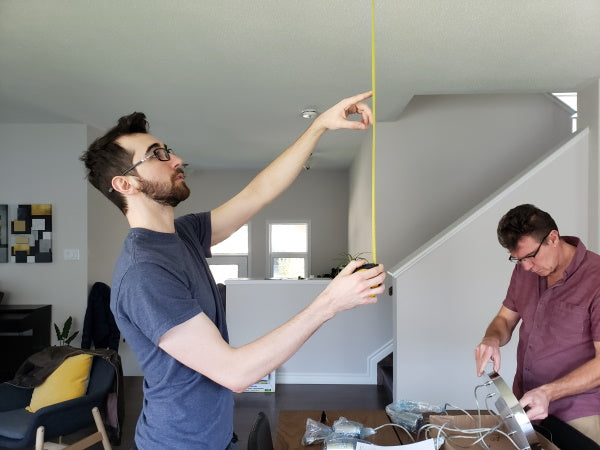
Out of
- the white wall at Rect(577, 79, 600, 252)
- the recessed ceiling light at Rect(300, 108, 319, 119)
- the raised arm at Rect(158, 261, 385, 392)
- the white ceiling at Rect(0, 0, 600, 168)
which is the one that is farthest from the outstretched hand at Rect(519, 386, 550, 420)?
the recessed ceiling light at Rect(300, 108, 319, 119)

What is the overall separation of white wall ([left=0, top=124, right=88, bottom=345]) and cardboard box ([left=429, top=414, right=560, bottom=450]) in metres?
3.90

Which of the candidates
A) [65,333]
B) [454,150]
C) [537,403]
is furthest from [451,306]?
[65,333]

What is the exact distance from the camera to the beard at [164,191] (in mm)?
1228

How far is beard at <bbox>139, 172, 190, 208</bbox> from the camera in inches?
48.3

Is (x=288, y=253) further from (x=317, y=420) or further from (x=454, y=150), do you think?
(x=317, y=420)

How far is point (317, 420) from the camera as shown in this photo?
1.85 meters

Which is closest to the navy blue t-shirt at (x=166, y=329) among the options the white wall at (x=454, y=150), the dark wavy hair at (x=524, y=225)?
the dark wavy hair at (x=524, y=225)

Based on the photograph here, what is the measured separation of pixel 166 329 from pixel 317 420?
3.50ft

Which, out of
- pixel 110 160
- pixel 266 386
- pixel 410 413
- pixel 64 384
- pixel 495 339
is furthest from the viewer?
pixel 266 386

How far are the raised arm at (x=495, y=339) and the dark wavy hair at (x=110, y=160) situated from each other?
140cm

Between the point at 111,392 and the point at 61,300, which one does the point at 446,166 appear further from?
the point at 61,300

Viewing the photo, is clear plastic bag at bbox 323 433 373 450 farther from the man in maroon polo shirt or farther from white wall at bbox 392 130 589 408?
white wall at bbox 392 130 589 408

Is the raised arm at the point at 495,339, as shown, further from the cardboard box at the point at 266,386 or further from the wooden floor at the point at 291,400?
the cardboard box at the point at 266,386

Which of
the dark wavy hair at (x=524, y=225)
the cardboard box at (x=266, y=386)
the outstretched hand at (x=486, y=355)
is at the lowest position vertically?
the cardboard box at (x=266, y=386)
